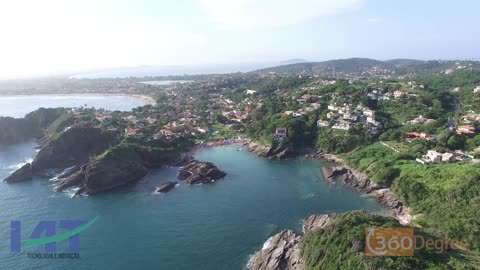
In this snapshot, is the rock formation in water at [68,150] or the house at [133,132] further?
the house at [133,132]

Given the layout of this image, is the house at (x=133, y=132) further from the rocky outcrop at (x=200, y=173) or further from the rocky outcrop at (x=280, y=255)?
the rocky outcrop at (x=280, y=255)

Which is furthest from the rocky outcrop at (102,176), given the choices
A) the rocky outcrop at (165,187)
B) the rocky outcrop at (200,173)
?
the rocky outcrop at (200,173)

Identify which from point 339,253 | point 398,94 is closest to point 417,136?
point 398,94

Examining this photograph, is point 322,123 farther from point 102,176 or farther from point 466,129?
point 102,176

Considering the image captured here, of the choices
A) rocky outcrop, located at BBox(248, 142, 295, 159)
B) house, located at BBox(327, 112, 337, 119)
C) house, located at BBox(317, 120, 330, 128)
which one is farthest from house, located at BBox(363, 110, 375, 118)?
rocky outcrop, located at BBox(248, 142, 295, 159)

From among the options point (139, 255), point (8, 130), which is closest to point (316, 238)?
point (139, 255)

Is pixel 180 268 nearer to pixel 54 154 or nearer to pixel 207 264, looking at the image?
pixel 207 264
